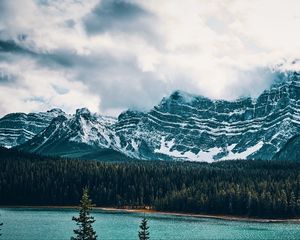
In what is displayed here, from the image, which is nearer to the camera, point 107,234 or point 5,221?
point 107,234

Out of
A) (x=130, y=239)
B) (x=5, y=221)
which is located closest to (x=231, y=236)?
(x=130, y=239)

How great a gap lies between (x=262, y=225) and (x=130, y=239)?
214 feet

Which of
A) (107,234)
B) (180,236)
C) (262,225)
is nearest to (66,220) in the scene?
(107,234)

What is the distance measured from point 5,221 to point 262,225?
83592 millimetres

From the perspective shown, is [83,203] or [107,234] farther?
[107,234]

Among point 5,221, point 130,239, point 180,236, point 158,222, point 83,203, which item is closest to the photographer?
point 83,203

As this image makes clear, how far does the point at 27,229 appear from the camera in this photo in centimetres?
16550

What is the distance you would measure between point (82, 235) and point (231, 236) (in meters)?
110

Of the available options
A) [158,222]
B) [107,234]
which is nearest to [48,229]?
[107,234]

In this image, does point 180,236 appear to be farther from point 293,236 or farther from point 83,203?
point 83,203

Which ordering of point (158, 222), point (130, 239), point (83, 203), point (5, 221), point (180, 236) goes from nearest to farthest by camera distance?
point (83, 203)
point (130, 239)
point (180, 236)
point (5, 221)
point (158, 222)

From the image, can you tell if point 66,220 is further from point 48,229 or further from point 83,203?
point 83,203

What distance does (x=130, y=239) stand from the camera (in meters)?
150

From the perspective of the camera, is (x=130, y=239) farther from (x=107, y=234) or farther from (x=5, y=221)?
(x=5, y=221)
